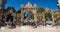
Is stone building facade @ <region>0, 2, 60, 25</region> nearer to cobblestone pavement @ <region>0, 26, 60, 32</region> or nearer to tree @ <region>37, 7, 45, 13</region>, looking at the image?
tree @ <region>37, 7, 45, 13</region>

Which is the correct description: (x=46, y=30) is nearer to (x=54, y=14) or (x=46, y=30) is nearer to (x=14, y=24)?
(x=54, y=14)

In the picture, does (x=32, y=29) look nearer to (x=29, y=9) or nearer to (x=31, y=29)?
(x=31, y=29)

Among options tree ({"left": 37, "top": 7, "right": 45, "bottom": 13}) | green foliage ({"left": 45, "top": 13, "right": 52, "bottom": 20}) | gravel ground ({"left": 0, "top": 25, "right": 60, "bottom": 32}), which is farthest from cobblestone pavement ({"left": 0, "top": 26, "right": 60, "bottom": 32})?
tree ({"left": 37, "top": 7, "right": 45, "bottom": 13})

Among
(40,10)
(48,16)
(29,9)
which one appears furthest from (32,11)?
(48,16)

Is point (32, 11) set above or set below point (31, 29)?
above

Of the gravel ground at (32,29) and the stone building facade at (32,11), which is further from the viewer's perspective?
the stone building facade at (32,11)

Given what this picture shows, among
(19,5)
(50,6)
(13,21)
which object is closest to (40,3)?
(50,6)

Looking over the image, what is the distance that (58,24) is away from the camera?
243 inches

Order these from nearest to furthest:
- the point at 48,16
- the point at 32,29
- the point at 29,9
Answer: the point at 32,29
the point at 48,16
the point at 29,9

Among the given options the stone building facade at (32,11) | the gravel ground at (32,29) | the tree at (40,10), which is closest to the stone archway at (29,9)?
the stone building facade at (32,11)

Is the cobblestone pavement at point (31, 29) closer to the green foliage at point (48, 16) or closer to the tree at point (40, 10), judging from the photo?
the green foliage at point (48, 16)

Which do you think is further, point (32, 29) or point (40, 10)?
point (40, 10)

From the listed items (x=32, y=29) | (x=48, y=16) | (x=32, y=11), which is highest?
(x=32, y=11)

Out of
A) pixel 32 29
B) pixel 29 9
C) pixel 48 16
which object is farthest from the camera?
pixel 29 9
